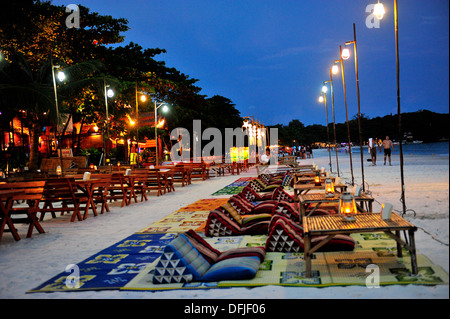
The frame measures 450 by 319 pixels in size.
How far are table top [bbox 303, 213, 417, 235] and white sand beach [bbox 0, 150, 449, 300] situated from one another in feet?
1.60

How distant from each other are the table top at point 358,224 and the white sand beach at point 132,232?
19.1 inches

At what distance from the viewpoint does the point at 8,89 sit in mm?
18266

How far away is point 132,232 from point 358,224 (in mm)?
4763

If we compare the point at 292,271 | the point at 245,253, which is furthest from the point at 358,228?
the point at 245,253

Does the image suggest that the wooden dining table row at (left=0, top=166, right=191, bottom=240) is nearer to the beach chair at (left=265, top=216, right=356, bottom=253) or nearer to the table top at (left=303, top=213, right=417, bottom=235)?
the beach chair at (left=265, top=216, right=356, bottom=253)

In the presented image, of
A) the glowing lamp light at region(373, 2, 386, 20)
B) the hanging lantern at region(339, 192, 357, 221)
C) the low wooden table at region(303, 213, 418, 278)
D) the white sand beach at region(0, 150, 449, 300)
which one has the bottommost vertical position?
the white sand beach at region(0, 150, 449, 300)

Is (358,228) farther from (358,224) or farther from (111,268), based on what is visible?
(111,268)

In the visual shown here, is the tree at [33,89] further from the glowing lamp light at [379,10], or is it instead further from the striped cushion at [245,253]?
the striped cushion at [245,253]

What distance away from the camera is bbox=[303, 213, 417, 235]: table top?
4590 mm

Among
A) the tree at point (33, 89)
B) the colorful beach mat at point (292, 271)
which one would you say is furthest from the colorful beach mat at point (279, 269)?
the tree at point (33, 89)

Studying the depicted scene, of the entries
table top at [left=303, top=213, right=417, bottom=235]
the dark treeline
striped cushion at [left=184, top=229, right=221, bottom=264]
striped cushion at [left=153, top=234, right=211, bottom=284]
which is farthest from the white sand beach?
the dark treeline

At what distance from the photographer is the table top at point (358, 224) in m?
4.59
